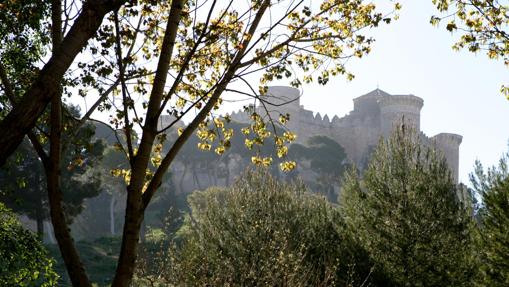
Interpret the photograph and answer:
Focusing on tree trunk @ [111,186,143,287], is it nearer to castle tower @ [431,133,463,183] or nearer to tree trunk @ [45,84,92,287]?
tree trunk @ [45,84,92,287]

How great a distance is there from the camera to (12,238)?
7.31m

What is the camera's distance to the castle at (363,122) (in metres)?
86.8

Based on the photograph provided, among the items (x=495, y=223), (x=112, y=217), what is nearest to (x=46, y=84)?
(x=495, y=223)

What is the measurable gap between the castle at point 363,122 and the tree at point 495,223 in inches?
2851

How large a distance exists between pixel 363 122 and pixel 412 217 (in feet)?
246

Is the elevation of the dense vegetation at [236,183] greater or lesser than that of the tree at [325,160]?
lesser

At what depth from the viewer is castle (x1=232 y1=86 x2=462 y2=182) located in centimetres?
8681

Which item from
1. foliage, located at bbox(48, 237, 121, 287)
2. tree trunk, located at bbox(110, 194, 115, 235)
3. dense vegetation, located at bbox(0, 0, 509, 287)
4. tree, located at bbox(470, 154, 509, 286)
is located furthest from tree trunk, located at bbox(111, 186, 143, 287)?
tree trunk, located at bbox(110, 194, 115, 235)

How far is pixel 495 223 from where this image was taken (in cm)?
1227

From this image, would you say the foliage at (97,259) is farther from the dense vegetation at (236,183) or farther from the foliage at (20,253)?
the foliage at (20,253)

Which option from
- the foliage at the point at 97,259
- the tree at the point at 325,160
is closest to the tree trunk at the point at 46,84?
the foliage at the point at 97,259

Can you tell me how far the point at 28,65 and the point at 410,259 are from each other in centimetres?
1016

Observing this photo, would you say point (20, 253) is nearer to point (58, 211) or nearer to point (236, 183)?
point (58, 211)

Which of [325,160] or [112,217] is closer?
[112,217]
